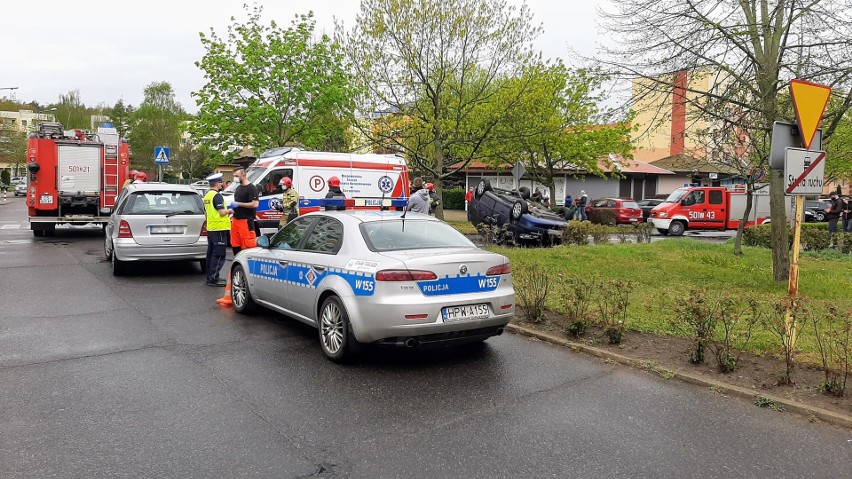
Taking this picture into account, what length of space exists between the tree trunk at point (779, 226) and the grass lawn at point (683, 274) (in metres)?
0.36

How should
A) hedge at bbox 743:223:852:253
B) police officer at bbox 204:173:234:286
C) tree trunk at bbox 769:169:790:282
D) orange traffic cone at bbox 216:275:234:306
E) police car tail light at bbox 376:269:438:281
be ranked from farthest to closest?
hedge at bbox 743:223:852:253
tree trunk at bbox 769:169:790:282
police officer at bbox 204:173:234:286
orange traffic cone at bbox 216:275:234:306
police car tail light at bbox 376:269:438:281

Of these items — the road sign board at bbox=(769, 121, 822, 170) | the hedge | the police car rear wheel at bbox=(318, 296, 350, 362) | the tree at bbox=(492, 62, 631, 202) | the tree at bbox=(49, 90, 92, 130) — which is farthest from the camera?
the tree at bbox=(49, 90, 92, 130)

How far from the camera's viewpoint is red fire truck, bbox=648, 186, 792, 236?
2598cm

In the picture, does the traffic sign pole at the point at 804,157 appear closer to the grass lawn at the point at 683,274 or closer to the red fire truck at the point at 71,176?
the grass lawn at the point at 683,274

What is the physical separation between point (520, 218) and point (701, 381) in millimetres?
12162

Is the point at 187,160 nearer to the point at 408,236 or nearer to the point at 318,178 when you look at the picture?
the point at 318,178

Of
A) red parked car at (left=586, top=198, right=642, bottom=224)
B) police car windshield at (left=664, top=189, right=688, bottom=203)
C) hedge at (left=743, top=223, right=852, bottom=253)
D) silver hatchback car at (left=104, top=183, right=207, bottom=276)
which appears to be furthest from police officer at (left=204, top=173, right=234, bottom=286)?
red parked car at (left=586, top=198, right=642, bottom=224)

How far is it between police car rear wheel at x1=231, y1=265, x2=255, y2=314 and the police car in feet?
3.39

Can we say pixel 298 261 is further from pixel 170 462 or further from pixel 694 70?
pixel 694 70

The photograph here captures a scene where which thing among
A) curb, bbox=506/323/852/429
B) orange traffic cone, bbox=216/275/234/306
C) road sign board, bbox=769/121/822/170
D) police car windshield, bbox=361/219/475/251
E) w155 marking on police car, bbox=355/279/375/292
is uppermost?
road sign board, bbox=769/121/822/170

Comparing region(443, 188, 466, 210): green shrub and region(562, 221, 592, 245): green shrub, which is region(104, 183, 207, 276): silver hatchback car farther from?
region(443, 188, 466, 210): green shrub

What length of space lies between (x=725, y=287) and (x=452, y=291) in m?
6.74

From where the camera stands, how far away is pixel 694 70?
10.5 m

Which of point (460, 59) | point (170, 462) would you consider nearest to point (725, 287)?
point (170, 462)
